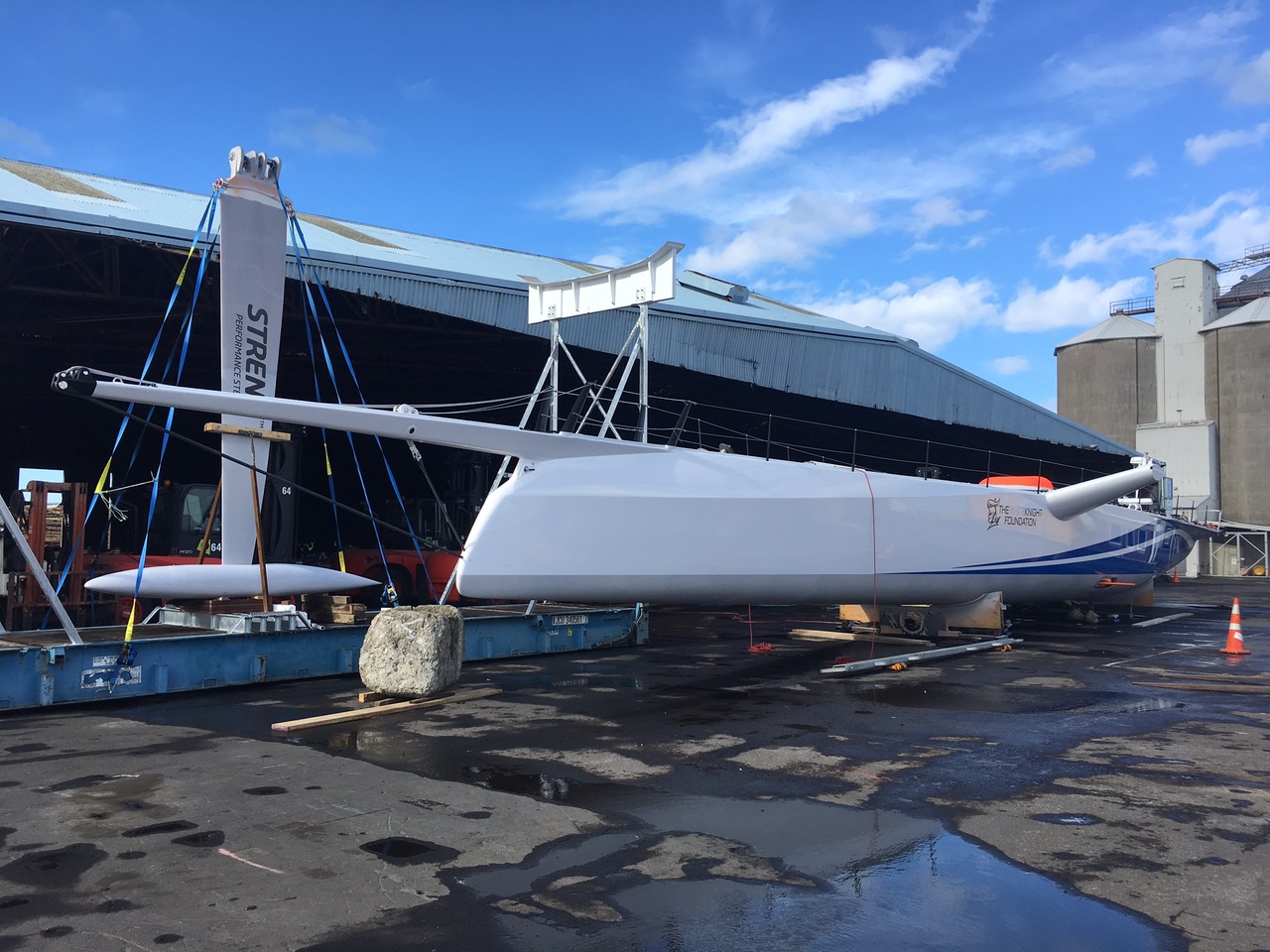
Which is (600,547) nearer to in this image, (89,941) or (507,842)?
(507,842)

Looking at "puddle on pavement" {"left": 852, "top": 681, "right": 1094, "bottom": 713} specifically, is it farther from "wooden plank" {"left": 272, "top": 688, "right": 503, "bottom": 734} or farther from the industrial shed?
"wooden plank" {"left": 272, "top": 688, "right": 503, "bottom": 734}

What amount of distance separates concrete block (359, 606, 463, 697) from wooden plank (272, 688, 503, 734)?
171 millimetres

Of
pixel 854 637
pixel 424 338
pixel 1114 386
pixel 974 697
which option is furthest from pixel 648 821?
pixel 1114 386

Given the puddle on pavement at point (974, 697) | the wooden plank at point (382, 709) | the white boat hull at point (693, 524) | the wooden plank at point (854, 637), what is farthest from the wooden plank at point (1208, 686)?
the wooden plank at point (382, 709)

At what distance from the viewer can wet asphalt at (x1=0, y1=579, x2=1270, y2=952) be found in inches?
164

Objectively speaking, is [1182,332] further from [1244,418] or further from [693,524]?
[693,524]

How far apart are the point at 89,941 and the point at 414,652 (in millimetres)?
5621

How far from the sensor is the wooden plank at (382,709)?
8297 millimetres

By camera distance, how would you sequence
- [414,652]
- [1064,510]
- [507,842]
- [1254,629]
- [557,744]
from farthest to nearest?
[1254,629]
[1064,510]
[414,652]
[557,744]
[507,842]

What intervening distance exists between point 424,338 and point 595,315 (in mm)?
4102

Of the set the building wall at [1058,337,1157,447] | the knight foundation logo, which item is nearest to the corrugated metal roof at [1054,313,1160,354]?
the building wall at [1058,337,1157,447]

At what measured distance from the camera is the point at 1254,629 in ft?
59.1

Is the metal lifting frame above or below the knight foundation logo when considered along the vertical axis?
above

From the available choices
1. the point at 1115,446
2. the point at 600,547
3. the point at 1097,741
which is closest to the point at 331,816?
the point at 600,547
